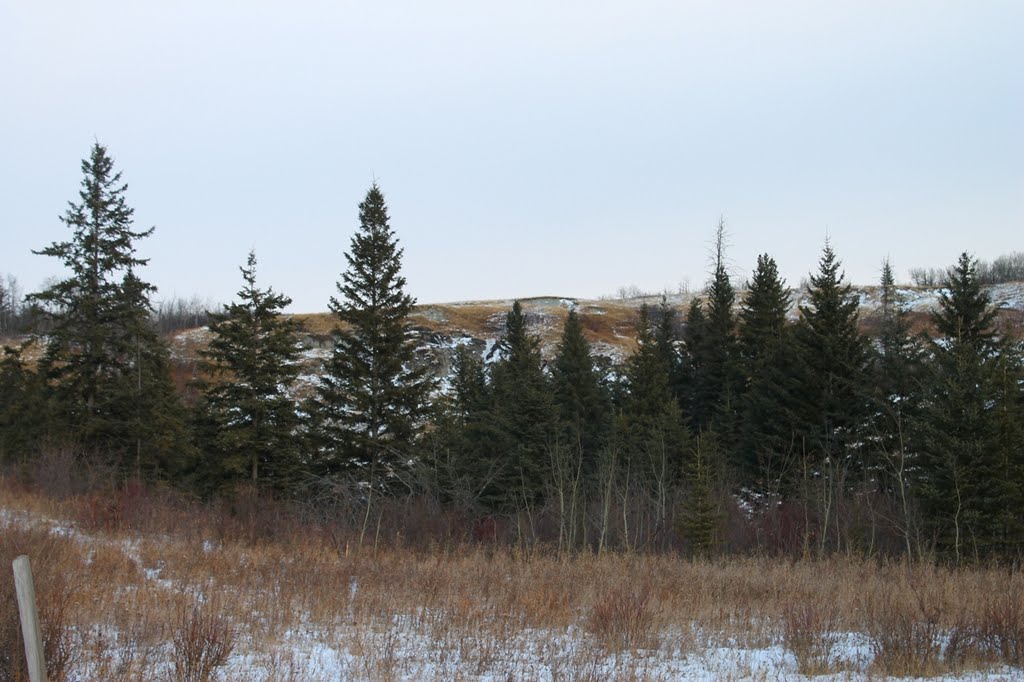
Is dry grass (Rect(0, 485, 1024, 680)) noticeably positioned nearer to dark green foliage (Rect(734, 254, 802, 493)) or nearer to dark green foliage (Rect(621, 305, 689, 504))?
dark green foliage (Rect(621, 305, 689, 504))

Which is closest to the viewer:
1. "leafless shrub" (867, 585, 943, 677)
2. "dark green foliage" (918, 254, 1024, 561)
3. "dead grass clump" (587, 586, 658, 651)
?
"leafless shrub" (867, 585, 943, 677)

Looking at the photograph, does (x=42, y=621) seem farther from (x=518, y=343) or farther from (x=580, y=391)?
(x=580, y=391)

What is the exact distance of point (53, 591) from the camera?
6738 millimetres

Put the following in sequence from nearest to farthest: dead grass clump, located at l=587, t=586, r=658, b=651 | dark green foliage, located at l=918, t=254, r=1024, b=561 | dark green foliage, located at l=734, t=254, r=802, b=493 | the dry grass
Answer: the dry grass, dead grass clump, located at l=587, t=586, r=658, b=651, dark green foliage, located at l=918, t=254, r=1024, b=561, dark green foliage, located at l=734, t=254, r=802, b=493

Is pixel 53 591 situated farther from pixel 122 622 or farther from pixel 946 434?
pixel 946 434

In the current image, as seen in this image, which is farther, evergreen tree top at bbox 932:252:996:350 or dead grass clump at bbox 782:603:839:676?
evergreen tree top at bbox 932:252:996:350

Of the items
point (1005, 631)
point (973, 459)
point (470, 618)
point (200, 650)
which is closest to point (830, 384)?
point (973, 459)

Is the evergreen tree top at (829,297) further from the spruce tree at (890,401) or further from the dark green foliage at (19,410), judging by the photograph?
the dark green foliage at (19,410)

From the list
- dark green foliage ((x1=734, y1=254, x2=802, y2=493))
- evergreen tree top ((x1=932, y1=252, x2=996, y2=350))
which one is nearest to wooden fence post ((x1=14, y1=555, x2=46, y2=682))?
dark green foliage ((x1=734, y1=254, x2=802, y2=493))

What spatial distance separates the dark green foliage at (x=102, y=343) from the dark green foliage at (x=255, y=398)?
2656 millimetres

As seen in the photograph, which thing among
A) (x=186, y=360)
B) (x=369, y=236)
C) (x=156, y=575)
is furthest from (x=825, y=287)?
(x=186, y=360)

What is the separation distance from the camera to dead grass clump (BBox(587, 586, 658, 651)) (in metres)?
7.31

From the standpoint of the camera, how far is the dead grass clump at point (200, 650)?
5.80 meters

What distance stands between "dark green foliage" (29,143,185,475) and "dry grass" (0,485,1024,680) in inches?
875
